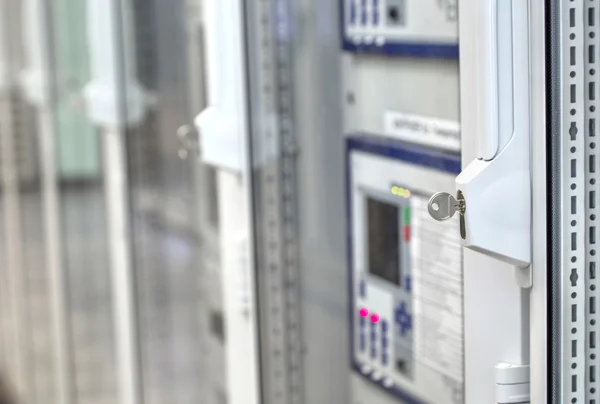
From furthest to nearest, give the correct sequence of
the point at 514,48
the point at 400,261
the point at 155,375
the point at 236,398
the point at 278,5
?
the point at 155,375 → the point at 236,398 → the point at 278,5 → the point at 400,261 → the point at 514,48

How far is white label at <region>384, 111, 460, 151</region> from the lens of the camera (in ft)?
5.44

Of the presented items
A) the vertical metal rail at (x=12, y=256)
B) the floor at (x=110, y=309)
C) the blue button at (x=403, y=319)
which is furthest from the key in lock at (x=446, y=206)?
the vertical metal rail at (x=12, y=256)

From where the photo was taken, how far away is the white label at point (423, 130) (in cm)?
166

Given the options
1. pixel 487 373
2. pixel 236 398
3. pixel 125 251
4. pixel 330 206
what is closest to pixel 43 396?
pixel 125 251

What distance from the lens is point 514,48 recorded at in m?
1.44

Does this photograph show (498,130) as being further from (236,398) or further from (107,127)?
(107,127)

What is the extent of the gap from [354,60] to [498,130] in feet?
1.76

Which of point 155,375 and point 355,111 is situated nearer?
point 355,111

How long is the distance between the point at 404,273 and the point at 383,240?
0.08 metres

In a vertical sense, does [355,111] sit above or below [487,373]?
above

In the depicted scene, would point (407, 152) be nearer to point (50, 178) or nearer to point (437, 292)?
point (437, 292)

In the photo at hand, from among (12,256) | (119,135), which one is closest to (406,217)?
(119,135)

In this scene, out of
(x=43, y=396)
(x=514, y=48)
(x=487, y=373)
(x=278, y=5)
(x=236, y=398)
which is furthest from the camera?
(x=43, y=396)

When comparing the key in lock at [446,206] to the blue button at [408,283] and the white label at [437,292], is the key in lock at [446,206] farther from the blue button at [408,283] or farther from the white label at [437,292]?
the blue button at [408,283]
